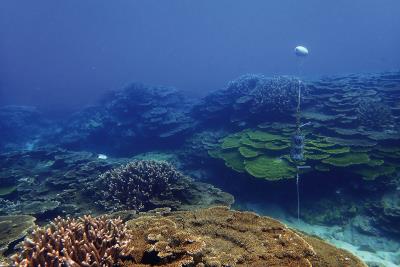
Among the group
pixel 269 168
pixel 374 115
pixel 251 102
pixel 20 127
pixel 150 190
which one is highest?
pixel 251 102

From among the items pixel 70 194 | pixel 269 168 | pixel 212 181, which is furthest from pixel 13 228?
pixel 212 181

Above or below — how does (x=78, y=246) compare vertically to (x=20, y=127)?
below

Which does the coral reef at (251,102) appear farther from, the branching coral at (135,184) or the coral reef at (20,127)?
the coral reef at (20,127)

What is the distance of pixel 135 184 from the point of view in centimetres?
770

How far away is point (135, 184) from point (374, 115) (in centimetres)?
912

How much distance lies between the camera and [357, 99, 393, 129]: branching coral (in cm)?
1130

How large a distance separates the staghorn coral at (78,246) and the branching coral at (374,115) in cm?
1027

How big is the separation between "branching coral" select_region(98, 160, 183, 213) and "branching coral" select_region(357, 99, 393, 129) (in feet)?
24.3

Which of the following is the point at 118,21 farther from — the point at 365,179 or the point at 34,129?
the point at 365,179

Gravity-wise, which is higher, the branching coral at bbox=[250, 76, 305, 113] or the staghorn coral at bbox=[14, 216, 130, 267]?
the branching coral at bbox=[250, 76, 305, 113]

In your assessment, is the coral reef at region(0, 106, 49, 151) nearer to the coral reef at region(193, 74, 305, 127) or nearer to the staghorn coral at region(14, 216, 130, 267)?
the coral reef at region(193, 74, 305, 127)

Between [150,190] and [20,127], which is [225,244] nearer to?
[150,190]

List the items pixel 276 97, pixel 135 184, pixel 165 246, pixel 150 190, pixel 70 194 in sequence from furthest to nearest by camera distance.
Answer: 1. pixel 276 97
2. pixel 70 194
3. pixel 135 184
4. pixel 150 190
5. pixel 165 246

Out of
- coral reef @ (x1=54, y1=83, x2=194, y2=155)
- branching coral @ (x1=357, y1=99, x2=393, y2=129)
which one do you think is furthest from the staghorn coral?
coral reef @ (x1=54, y1=83, x2=194, y2=155)
